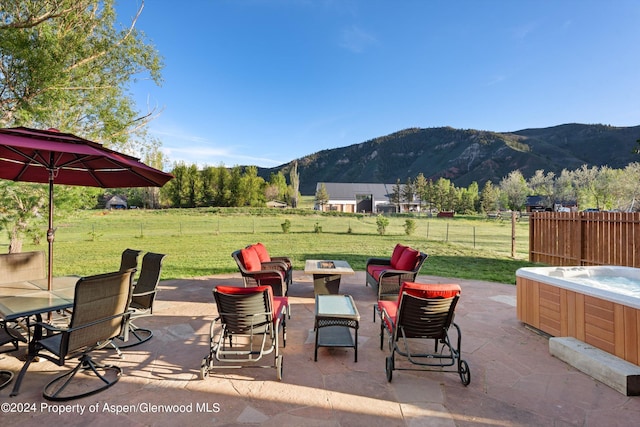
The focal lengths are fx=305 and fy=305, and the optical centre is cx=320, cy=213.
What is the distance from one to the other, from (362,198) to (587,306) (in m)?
56.0

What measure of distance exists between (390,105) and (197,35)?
1696 cm

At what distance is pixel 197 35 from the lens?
34.1 feet

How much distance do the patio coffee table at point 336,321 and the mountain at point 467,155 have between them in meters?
76.9

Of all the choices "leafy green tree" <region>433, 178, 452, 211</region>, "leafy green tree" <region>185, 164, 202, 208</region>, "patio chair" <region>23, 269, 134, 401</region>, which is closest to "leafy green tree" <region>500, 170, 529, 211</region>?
"leafy green tree" <region>433, 178, 452, 211</region>

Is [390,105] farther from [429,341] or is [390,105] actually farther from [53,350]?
[53,350]

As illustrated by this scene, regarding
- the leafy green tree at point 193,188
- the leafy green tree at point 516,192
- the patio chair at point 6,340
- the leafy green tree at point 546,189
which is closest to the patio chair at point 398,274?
the patio chair at point 6,340

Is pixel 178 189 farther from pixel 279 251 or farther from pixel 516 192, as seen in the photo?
pixel 516 192

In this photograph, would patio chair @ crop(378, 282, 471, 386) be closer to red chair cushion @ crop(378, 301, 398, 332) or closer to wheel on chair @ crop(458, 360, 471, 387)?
wheel on chair @ crop(458, 360, 471, 387)

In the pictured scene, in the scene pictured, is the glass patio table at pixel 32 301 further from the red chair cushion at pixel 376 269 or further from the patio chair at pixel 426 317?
the red chair cushion at pixel 376 269

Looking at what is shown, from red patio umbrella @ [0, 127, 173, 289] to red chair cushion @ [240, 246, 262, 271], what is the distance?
64.6 inches

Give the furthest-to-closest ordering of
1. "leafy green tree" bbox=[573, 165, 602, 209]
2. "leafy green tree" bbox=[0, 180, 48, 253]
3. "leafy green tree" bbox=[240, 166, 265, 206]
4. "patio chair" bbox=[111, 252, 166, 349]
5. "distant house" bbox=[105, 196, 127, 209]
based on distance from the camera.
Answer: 1. "distant house" bbox=[105, 196, 127, 209]
2. "leafy green tree" bbox=[240, 166, 265, 206]
3. "leafy green tree" bbox=[573, 165, 602, 209]
4. "leafy green tree" bbox=[0, 180, 48, 253]
5. "patio chair" bbox=[111, 252, 166, 349]

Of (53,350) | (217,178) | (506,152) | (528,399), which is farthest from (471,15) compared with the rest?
(506,152)

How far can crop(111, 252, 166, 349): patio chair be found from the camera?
3660 mm

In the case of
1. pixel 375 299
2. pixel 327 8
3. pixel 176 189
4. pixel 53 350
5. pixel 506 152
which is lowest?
pixel 375 299
